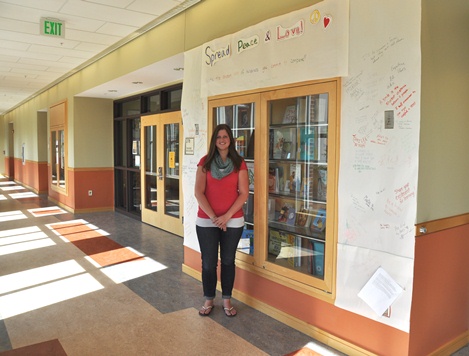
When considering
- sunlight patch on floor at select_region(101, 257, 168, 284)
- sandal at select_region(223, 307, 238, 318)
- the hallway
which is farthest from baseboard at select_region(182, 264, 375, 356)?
sunlight patch on floor at select_region(101, 257, 168, 284)

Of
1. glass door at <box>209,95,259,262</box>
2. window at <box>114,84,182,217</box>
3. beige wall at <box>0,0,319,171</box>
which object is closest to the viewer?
beige wall at <box>0,0,319,171</box>

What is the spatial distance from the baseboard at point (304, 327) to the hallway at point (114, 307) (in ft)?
0.17

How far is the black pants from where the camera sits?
3473 mm

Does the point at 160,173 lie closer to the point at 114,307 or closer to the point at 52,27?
the point at 52,27

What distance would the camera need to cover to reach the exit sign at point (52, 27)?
16.3 feet

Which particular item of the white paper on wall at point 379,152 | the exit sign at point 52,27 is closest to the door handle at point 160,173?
the exit sign at point 52,27

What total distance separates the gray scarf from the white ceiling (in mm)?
1951

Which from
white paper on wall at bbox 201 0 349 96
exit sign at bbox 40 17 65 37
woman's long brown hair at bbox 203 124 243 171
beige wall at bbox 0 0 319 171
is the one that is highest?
exit sign at bbox 40 17 65 37

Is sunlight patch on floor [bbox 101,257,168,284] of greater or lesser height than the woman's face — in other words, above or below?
below

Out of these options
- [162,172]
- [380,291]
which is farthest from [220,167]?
[162,172]

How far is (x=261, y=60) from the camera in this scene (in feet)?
11.3

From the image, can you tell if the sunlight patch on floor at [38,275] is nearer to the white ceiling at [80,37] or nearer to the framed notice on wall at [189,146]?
the framed notice on wall at [189,146]

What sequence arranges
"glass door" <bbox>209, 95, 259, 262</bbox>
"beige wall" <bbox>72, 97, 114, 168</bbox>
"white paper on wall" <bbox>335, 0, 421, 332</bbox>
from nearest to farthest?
"white paper on wall" <bbox>335, 0, 421, 332</bbox> < "glass door" <bbox>209, 95, 259, 262</bbox> < "beige wall" <bbox>72, 97, 114, 168</bbox>

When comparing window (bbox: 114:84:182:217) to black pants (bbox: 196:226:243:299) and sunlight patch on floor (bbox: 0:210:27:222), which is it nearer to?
sunlight patch on floor (bbox: 0:210:27:222)
